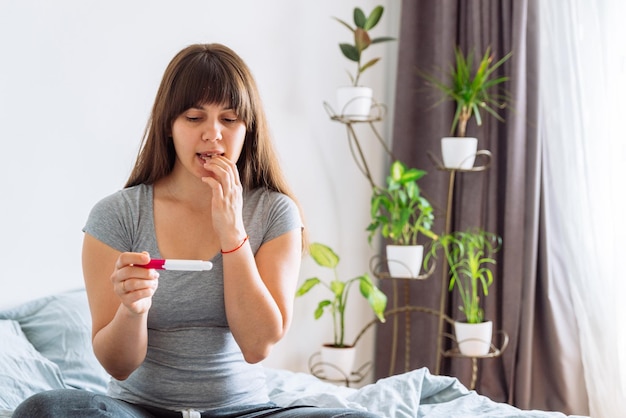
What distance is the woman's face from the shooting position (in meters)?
1.63

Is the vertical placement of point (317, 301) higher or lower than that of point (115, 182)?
lower

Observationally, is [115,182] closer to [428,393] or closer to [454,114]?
[428,393]

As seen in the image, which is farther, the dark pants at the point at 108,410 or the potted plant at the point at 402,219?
the potted plant at the point at 402,219

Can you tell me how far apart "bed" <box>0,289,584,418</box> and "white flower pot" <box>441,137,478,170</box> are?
3.72 feet

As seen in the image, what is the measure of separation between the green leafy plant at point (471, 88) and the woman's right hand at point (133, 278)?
1.89 metres

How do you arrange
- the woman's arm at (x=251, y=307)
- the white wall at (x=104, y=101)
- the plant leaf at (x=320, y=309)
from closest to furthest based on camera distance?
the woman's arm at (x=251, y=307) < the white wall at (x=104, y=101) < the plant leaf at (x=320, y=309)

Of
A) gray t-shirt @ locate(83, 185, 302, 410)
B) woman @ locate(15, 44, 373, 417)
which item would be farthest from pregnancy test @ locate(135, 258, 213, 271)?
gray t-shirt @ locate(83, 185, 302, 410)

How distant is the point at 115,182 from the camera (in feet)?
8.22

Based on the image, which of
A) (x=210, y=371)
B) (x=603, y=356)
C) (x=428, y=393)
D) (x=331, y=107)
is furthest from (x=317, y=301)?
(x=210, y=371)

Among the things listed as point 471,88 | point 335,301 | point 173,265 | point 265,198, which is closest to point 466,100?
point 471,88

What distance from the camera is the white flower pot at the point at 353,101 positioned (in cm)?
312

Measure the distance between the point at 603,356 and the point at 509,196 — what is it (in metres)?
0.62

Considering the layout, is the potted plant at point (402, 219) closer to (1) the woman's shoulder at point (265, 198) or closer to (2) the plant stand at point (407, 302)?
(2) the plant stand at point (407, 302)

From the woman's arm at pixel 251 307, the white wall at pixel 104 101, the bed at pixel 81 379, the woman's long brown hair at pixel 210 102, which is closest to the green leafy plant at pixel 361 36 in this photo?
the white wall at pixel 104 101
